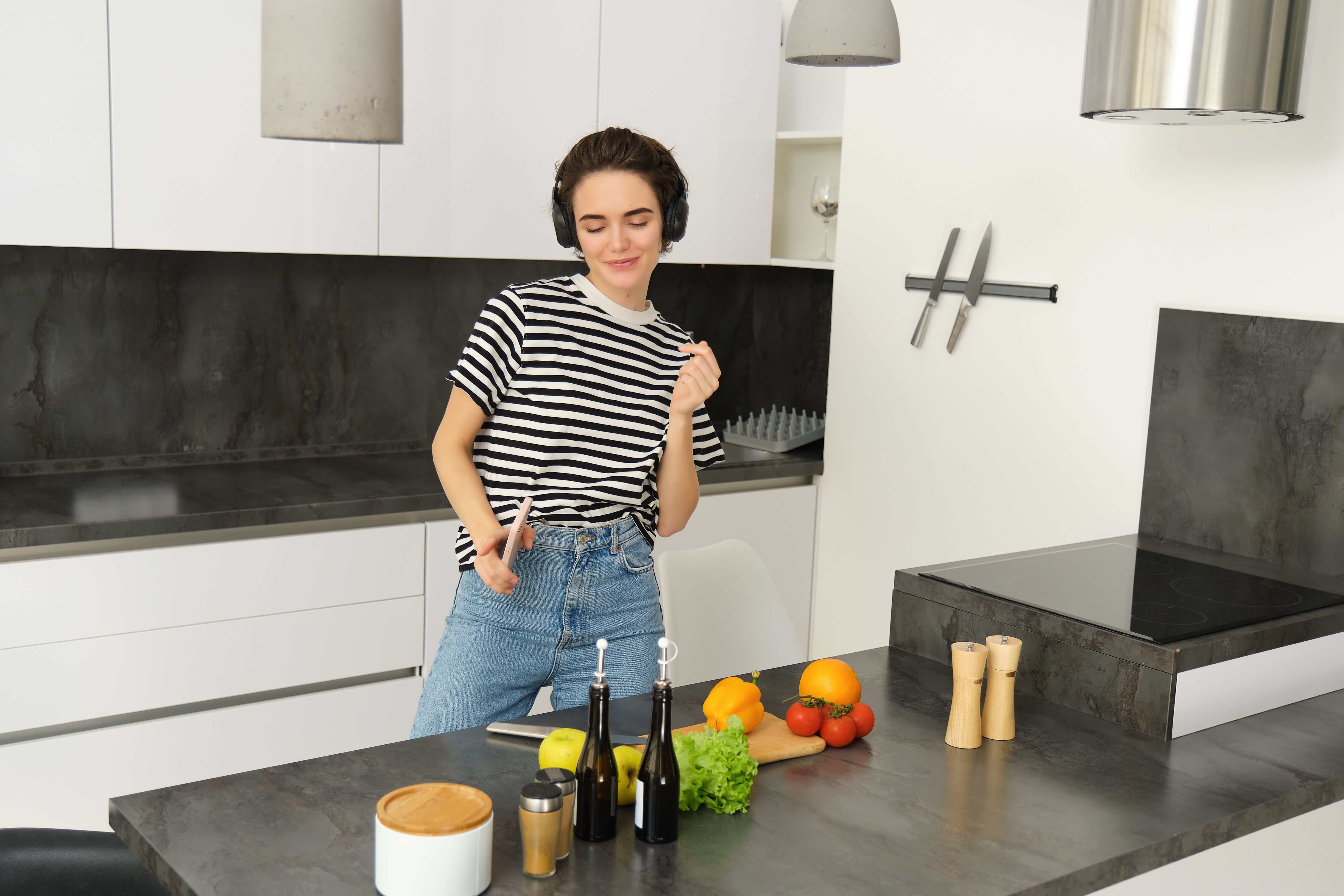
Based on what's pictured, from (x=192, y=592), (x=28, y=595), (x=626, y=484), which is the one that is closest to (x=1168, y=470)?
(x=626, y=484)

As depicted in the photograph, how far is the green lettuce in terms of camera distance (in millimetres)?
1318

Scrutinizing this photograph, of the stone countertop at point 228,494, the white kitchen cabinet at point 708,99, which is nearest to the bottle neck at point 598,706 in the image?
the stone countertop at point 228,494

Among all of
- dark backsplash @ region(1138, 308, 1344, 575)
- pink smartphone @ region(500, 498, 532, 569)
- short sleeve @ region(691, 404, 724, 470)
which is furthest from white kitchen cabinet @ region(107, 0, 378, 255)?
dark backsplash @ region(1138, 308, 1344, 575)

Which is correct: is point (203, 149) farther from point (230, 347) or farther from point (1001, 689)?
point (1001, 689)

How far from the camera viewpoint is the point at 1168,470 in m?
2.48

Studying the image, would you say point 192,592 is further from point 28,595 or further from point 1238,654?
point 1238,654

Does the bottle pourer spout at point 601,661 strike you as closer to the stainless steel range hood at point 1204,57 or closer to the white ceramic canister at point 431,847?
the white ceramic canister at point 431,847

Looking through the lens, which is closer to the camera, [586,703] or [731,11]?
[586,703]

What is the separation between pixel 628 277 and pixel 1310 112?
1.32 meters

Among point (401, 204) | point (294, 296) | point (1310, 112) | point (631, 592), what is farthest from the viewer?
point (294, 296)

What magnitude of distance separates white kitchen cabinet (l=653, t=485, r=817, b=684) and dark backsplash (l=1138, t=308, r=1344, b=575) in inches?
38.0

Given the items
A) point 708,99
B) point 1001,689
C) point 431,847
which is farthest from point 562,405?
point 708,99

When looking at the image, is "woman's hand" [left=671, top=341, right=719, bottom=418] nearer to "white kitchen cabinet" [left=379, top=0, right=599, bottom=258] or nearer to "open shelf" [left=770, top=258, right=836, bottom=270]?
"white kitchen cabinet" [left=379, top=0, right=599, bottom=258]

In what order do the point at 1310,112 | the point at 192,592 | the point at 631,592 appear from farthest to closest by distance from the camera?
the point at 192,592 < the point at 1310,112 < the point at 631,592
